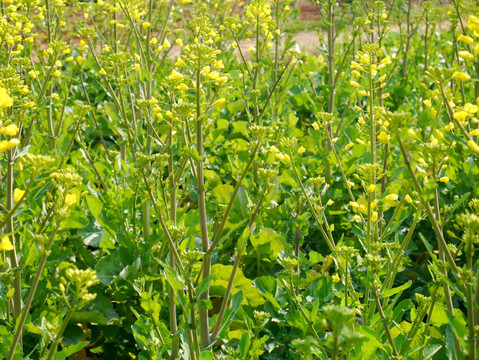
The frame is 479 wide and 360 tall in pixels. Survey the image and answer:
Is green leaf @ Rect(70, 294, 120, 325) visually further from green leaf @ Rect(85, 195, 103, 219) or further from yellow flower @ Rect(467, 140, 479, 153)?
yellow flower @ Rect(467, 140, 479, 153)

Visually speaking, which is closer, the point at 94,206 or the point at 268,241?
the point at 94,206

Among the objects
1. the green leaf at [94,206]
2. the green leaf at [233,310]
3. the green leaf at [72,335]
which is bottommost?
the green leaf at [72,335]

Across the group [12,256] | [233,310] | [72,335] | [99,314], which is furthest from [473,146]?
[72,335]

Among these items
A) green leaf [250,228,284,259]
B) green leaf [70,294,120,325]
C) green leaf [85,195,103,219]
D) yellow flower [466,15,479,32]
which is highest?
yellow flower [466,15,479,32]

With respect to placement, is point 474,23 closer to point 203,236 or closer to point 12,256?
point 203,236

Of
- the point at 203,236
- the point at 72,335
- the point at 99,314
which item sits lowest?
the point at 72,335

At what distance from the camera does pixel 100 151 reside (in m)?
4.62

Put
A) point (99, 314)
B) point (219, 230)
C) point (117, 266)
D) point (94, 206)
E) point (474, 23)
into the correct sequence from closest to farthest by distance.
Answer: point (474, 23) → point (219, 230) → point (99, 314) → point (117, 266) → point (94, 206)

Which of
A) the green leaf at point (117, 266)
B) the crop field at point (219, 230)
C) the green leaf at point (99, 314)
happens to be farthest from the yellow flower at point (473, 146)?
the green leaf at point (99, 314)

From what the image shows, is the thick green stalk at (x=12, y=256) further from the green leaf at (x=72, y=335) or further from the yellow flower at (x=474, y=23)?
the yellow flower at (x=474, y=23)

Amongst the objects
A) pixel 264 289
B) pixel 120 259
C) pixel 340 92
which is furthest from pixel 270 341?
pixel 340 92

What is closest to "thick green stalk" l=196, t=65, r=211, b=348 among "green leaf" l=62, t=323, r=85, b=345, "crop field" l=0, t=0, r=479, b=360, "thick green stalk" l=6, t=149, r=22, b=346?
"crop field" l=0, t=0, r=479, b=360

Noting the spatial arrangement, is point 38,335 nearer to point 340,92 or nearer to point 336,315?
point 336,315

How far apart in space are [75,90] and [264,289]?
4183 millimetres
